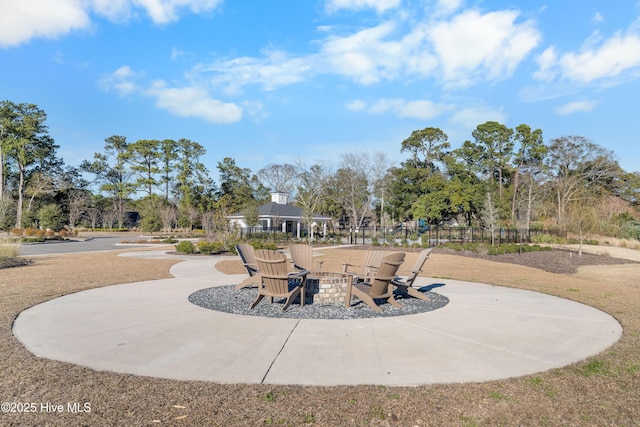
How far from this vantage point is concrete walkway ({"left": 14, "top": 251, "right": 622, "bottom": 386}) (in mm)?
3816

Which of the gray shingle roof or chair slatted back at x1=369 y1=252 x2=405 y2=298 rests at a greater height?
the gray shingle roof

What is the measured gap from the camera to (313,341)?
4805mm

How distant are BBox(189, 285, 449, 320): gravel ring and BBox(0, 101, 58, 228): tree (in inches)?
1934

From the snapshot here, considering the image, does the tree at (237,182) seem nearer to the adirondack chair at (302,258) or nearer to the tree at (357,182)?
the tree at (357,182)

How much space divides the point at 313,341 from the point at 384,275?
2304 millimetres

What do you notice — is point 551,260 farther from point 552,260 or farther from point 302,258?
point 302,258

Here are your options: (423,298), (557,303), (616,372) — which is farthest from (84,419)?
(557,303)

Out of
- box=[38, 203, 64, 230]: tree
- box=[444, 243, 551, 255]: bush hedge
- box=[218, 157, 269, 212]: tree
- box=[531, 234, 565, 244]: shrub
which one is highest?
box=[218, 157, 269, 212]: tree

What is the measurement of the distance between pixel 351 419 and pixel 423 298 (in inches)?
196

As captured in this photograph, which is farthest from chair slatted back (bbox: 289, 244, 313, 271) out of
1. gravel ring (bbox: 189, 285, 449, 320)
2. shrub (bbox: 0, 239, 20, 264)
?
shrub (bbox: 0, 239, 20, 264)

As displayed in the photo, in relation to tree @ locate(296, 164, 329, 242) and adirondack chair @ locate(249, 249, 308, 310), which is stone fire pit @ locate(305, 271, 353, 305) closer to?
adirondack chair @ locate(249, 249, 308, 310)

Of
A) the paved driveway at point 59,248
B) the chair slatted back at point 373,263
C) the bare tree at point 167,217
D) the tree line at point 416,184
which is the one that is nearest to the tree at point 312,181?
the tree line at point 416,184

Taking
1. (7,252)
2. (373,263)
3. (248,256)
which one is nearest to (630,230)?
(373,263)

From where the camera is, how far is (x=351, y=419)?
290 centimetres
